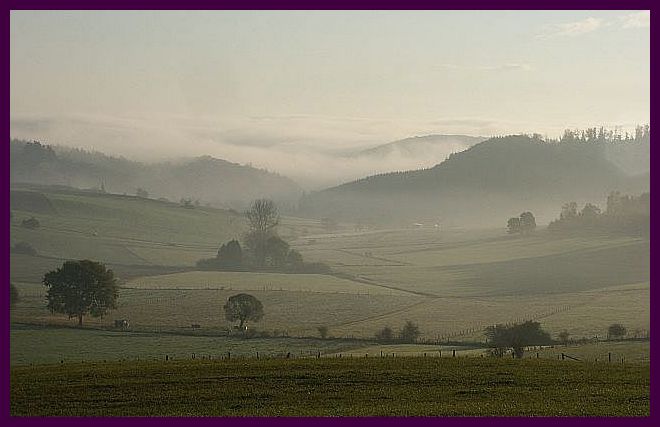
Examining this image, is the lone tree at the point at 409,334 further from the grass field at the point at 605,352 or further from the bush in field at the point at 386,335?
the grass field at the point at 605,352

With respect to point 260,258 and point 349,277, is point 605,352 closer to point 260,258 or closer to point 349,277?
point 349,277

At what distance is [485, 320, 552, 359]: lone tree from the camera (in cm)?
6132

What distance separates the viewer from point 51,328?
77500mm

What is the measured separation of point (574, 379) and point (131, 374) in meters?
26.0

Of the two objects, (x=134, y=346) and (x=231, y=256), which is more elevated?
(x=231, y=256)

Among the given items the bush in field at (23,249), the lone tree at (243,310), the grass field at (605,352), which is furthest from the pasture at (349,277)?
the grass field at (605,352)

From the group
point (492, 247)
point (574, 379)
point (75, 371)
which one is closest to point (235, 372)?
point (75, 371)

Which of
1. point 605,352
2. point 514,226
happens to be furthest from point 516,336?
point 514,226

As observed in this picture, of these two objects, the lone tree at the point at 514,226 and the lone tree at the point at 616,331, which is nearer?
the lone tree at the point at 616,331

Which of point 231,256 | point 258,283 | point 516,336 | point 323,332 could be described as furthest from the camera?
point 231,256

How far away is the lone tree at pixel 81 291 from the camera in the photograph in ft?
286

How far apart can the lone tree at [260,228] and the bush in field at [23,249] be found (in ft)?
140

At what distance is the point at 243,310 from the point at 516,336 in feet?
114

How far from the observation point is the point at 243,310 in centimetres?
8406
